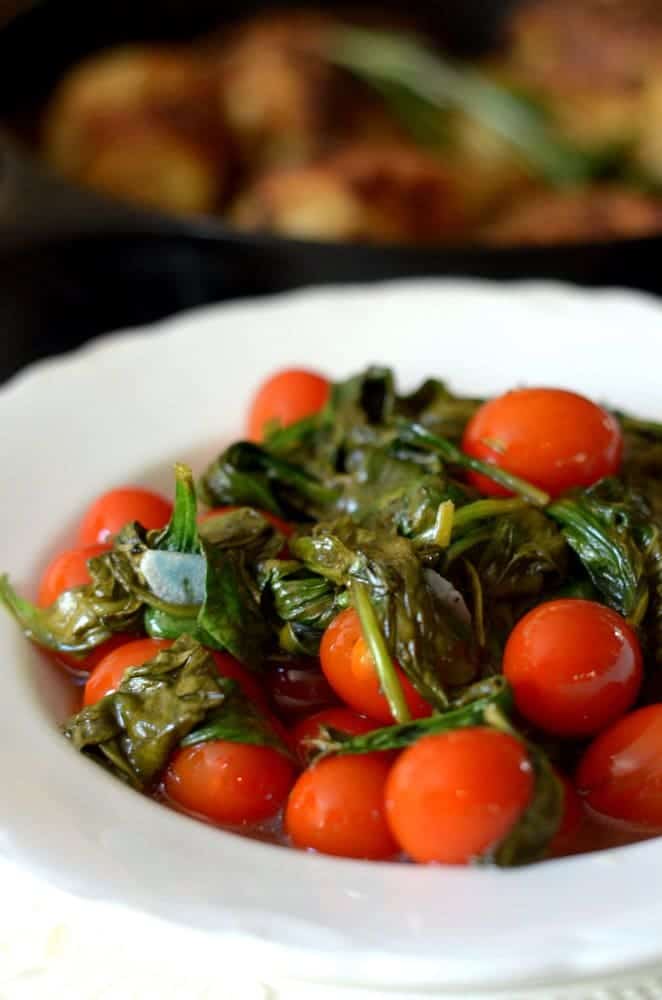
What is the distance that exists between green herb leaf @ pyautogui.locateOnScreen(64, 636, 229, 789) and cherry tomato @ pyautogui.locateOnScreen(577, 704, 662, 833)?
20.9 inches

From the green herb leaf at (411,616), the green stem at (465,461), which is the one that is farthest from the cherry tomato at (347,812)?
the green stem at (465,461)

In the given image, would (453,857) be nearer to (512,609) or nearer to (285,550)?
(512,609)

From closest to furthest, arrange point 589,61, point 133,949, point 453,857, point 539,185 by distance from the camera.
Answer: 1. point 453,857
2. point 133,949
3. point 539,185
4. point 589,61

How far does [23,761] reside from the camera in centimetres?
183

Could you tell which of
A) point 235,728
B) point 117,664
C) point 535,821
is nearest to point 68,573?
point 117,664

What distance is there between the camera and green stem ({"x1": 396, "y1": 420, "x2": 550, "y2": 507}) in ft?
6.86

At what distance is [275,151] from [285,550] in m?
2.56

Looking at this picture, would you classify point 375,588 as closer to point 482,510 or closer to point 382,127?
point 482,510

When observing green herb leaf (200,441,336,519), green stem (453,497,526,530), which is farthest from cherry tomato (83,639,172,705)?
green stem (453,497,526,530)

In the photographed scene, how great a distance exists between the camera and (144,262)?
358 centimetres

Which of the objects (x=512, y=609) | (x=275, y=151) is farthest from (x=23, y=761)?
(x=275, y=151)

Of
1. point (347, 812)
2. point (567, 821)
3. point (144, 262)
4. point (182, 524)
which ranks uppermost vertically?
point (144, 262)

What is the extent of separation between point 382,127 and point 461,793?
349 centimetres

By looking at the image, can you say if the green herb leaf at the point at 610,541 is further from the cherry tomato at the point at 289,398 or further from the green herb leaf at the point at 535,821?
the cherry tomato at the point at 289,398
